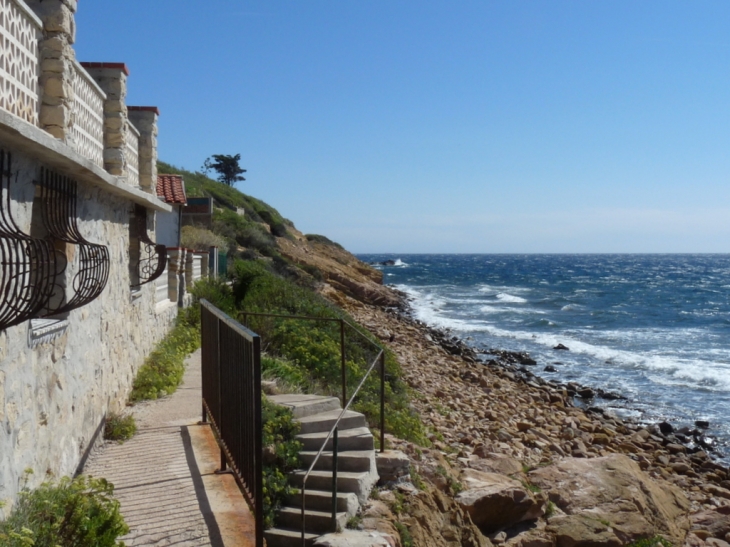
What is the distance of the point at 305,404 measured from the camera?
7.49 meters

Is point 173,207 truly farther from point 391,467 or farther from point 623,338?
point 623,338

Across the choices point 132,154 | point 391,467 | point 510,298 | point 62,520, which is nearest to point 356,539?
point 391,467

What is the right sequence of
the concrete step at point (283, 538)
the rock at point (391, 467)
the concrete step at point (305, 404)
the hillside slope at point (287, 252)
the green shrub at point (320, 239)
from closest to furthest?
1. the concrete step at point (283, 538)
2. the rock at point (391, 467)
3. the concrete step at point (305, 404)
4. the hillside slope at point (287, 252)
5. the green shrub at point (320, 239)

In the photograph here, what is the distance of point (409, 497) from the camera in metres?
6.66

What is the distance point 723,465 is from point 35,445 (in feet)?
43.7

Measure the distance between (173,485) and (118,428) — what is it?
159cm

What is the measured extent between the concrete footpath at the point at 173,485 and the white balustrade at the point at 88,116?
3.00m

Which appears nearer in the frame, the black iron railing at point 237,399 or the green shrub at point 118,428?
the black iron railing at point 237,399

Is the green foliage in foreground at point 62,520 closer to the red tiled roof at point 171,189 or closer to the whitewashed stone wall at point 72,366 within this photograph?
the whitewashed stone wall at point 72,366

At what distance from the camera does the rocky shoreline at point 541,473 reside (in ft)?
25.1

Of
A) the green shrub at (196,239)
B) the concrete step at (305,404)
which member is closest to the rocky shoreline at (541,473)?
the concrete step at (305,404)

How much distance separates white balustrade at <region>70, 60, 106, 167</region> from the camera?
648 cm

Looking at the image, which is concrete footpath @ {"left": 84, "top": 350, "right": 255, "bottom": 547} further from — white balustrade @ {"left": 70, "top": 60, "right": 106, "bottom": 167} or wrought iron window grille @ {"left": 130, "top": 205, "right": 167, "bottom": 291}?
white balustrade @ {"left": 70, "top": 60, "right": 106, "bottom": 167}

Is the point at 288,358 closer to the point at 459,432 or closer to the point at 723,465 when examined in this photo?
the point at 459,432
